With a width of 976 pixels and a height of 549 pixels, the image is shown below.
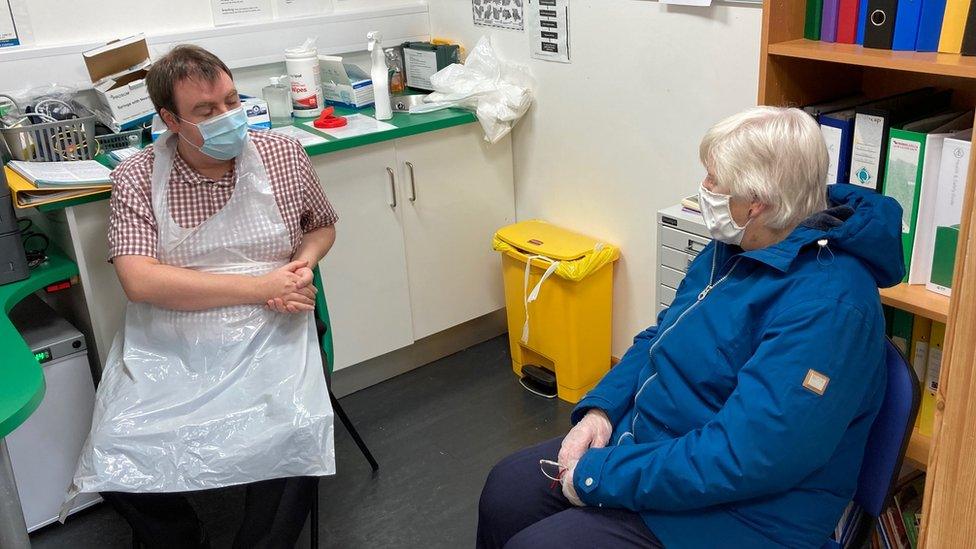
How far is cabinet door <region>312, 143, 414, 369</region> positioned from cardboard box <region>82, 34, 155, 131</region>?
0.56 meters

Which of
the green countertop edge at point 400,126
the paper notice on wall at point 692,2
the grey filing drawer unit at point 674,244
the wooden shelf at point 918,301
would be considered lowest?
the grey filing drawer unit at point 674,244

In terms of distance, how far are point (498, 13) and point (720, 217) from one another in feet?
6.17

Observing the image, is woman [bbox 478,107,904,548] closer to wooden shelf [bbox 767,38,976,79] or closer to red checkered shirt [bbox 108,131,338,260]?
wooden shelf [bbox 767,38,976,79]

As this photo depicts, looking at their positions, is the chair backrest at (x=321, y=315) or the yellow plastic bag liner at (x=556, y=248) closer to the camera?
the chair backrest at (x=321, y=315)

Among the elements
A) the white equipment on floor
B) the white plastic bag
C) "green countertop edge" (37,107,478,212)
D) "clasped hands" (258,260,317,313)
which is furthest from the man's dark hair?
the white plastic bag

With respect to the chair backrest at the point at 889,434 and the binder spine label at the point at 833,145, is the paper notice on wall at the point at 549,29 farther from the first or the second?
the chair backrest at the point at 889,434

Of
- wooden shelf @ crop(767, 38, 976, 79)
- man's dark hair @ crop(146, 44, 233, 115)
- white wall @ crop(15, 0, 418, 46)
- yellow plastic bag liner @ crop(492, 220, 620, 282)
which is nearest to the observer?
wooden shelf @ crop(767, 38, 976, 79)

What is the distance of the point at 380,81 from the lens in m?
2.92

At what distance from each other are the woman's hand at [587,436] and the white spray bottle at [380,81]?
1566mm

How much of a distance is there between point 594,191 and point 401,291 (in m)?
0.78

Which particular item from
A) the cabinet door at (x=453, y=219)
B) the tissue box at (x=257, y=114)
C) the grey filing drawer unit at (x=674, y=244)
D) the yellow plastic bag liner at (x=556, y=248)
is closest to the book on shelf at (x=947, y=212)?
the grey filing drawer unit at (x=674, y=244)

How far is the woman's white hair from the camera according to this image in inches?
56.1

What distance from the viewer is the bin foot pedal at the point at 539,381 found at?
301 cm

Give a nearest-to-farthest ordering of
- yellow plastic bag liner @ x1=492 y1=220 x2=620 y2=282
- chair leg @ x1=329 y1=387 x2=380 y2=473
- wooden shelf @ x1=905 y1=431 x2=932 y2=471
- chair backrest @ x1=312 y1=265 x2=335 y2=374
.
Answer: wooden shelf @ x1=905 y1=431 x2=932 y2=471 < chair backrest @ x1=312 y1=265 x2=335 y2=374 < chair leg @ x1=329 y1=387 x2=380 y2=473 < yellow plastic bag liner @ x1=492 y1=220 x2=620 y2=282
